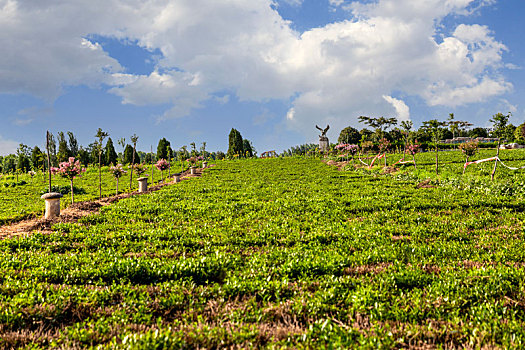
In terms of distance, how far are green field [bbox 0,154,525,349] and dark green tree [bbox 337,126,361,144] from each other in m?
95.2

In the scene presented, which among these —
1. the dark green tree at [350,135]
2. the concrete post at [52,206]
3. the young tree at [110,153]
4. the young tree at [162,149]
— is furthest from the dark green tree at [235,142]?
the concrete post at [52,206]

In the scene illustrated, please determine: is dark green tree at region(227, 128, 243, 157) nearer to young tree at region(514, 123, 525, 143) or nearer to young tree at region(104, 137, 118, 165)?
young tree at region(104, 137, 118, 165)

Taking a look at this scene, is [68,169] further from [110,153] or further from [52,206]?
[110,153]

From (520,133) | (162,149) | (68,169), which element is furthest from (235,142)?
(68,169)

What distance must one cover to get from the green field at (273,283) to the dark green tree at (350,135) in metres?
95.2

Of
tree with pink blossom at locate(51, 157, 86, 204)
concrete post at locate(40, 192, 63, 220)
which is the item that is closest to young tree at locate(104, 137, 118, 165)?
tree with pink blossom at locate(51, 157, 86, 204)

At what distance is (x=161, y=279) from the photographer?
626 cm

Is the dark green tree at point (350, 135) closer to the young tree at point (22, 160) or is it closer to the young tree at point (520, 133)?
the young tree at point (520, 133)

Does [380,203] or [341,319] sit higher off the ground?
[380,203]

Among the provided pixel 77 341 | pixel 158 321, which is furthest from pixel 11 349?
pixel 158 321

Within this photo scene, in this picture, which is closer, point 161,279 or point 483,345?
point 483,345

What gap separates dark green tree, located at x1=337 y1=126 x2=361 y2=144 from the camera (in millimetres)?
102738

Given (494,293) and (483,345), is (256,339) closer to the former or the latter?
(483,345)

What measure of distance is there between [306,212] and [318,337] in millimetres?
8654
